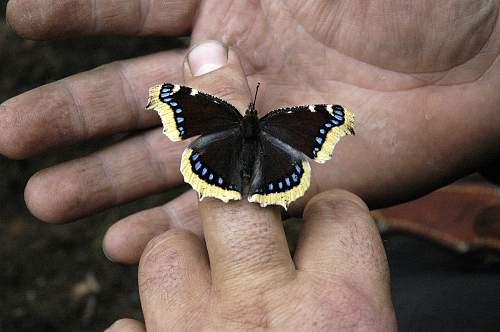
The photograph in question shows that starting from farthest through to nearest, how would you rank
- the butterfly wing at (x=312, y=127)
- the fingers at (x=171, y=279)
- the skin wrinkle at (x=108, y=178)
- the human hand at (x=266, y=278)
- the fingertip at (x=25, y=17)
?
the skin wrinkle at (x=108, y=178) < the fingertip at (x=25, y=17) < the butterfly wing at (x=312, y=127) < the fingers at (x=171, y=279) < the human hand at (x=266, y=278)

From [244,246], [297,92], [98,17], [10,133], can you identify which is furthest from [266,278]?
[98,17]

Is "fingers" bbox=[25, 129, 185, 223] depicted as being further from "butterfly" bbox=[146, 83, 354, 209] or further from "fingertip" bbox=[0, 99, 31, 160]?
"butterfly" bbox=[146, 83, 354, 209]

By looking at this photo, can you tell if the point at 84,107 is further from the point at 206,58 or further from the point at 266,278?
the point at 266,278

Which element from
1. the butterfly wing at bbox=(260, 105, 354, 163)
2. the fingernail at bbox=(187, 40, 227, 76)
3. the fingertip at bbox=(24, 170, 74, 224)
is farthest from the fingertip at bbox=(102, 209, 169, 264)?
the butterfly wing at bbox=(260, 105, 354, 163)

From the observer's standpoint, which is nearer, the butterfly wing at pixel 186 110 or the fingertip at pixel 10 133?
the butterfly wing at pixel 186 110

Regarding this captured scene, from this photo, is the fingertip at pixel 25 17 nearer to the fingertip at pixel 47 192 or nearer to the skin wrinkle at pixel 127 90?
the skin wrinkle at pixel 127 90

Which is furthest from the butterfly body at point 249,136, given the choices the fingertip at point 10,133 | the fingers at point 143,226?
the fingertip at point 10,133

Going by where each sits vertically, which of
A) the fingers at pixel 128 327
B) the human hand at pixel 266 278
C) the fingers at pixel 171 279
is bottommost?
the fingers at pixel 128 327
